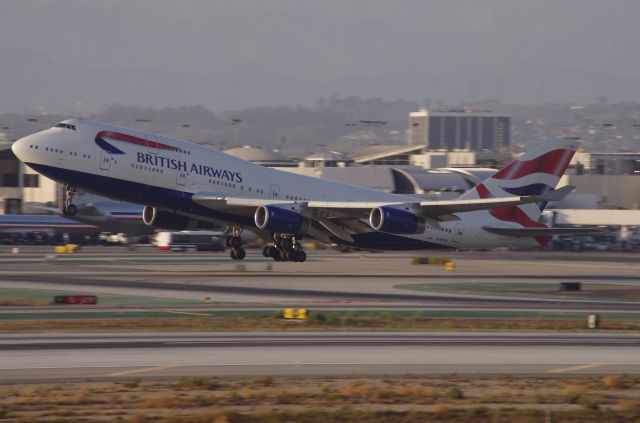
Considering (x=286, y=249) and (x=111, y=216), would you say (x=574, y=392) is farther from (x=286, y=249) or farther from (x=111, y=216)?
(x=111, y=216)

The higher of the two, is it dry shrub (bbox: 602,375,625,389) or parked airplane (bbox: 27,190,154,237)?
parked airplane (bbox: 27,190,154,237)

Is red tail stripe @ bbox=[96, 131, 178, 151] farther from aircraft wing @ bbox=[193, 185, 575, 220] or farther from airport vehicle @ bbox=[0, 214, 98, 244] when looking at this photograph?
airport vehicle @ bbox=[0, 214, 98, 244]

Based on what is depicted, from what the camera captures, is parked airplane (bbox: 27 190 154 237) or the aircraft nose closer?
the aircraft nose

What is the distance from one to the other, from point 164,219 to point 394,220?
1425cm

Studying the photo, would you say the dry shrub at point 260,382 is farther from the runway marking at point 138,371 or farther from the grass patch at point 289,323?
the grass patch at point 289,323

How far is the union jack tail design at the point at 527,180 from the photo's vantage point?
66875 millimetres

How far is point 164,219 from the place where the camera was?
64.1 metres

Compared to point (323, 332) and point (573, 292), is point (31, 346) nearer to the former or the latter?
point (323, 332)

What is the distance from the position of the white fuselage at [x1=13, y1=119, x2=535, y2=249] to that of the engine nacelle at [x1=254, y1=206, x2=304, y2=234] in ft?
6.25

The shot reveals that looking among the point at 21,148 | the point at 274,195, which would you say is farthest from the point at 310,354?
the point at 274,195

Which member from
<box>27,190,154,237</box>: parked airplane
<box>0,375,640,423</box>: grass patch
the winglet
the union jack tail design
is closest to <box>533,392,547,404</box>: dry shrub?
<box>0,375,640,423</box>: grass patch

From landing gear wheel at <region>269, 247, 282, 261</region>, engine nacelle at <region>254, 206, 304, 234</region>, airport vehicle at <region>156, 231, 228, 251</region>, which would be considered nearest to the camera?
engine nacelle at <region>254, 206, 304, 234</region>

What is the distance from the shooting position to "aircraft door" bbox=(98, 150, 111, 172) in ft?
191

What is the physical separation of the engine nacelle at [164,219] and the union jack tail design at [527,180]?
1831 centimetres
